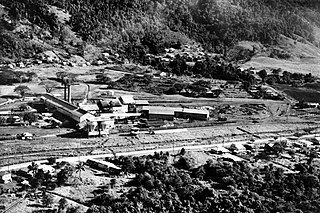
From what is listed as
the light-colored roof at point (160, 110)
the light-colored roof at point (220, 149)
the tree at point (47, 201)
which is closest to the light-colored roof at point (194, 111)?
the light-colored roof at point (160, 110)

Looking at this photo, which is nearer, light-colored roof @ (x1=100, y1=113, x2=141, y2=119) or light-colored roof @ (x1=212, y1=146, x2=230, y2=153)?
light-colored roof @ (x1=212, y1=146, x2=230, y2=153)

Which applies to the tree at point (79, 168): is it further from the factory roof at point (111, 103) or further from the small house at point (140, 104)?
the small house at point (140, 104)

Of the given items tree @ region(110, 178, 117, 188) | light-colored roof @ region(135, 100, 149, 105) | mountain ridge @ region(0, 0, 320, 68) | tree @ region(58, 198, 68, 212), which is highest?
mountain ridge @ region(0, 0, 320, 68)

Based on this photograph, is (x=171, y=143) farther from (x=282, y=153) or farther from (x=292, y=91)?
(x=292, y=91)

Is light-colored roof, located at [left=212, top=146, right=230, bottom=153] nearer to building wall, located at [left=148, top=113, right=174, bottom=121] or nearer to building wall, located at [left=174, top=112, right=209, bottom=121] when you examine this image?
building wall, located at [left=148, top=113, right=174, bottom=121]

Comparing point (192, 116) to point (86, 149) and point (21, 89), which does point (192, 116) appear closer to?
point (86, 149)

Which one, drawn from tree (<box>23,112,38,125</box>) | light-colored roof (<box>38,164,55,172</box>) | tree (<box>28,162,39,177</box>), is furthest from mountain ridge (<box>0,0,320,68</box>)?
tree (<box>28,162,39,177</box>)
